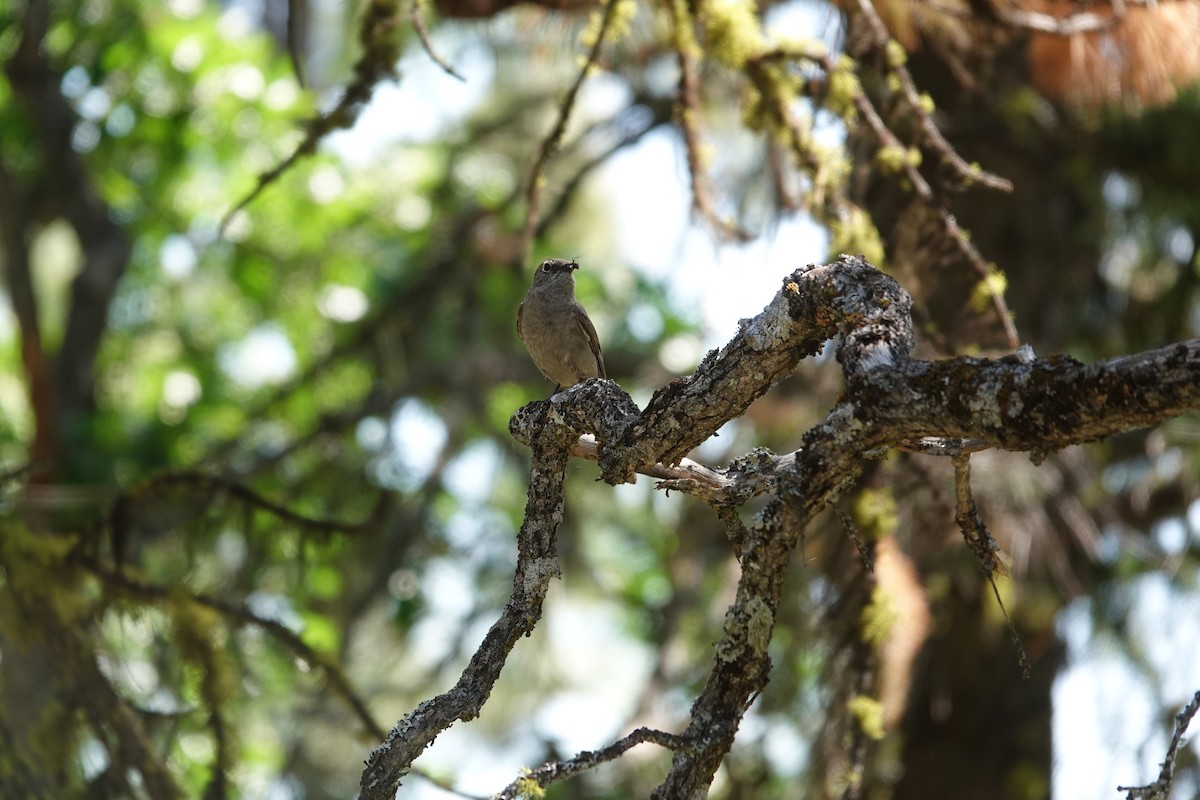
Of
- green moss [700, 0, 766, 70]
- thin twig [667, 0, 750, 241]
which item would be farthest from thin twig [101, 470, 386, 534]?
green moss [700, 0, 766, 70]

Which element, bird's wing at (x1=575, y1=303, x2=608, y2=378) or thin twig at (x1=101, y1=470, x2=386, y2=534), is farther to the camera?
bird's wing at (x1=575, y1=303, x2=608, y2=378)

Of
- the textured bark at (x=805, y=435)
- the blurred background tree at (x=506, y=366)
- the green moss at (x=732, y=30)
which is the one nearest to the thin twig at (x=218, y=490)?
the blurred background tree at (x=506, y=366)

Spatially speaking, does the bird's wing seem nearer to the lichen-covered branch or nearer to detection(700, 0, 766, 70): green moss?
detection(700, 0, 766, 70): green moss

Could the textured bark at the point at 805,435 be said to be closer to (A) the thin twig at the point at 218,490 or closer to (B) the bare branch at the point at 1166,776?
(B) the bare branch at the point at 1166,776

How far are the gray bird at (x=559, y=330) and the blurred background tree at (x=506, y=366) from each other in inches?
5.8

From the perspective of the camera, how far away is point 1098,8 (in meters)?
4.43

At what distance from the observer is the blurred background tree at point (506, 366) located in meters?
3.92

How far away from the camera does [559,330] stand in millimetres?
4719

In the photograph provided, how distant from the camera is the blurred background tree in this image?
12.9 ft

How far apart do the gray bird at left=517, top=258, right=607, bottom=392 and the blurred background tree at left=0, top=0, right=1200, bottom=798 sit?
0.15 m

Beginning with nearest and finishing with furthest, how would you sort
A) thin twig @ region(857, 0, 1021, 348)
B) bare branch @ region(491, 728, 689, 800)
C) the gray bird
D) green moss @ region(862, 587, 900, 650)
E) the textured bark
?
the textured bark
bare branch @ region(491, 728, 689, 800)
thin twig @ region(857, 0, 1021, 348)
green moss @ region(862, 587, 900, 650)
the gray bird

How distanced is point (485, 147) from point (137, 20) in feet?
9.44

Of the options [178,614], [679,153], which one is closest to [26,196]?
[178,614]

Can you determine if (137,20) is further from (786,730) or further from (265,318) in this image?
(786,730)
